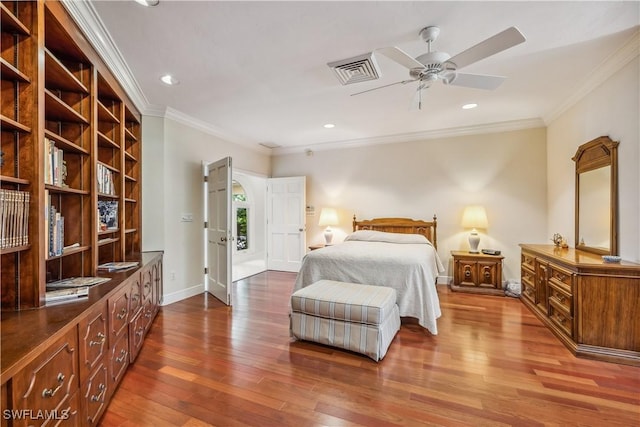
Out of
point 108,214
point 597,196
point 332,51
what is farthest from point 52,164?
point 597,196

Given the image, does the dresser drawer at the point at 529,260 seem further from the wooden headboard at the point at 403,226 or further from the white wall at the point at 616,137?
the wooden headboard at the point at 403,226

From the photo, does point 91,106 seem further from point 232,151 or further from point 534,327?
point 534,327

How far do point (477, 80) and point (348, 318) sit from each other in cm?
232

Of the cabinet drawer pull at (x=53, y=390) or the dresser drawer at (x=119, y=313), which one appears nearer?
the cabinet drawer pull at (x=53, y=390)

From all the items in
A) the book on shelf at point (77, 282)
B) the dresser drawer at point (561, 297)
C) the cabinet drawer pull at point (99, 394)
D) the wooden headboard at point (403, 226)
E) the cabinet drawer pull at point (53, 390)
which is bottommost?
the cabinet drawer pull at point (99, 394)

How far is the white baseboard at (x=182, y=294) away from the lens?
388cm

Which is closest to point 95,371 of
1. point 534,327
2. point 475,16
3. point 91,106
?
point 91,106

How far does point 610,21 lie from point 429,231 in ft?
10.9

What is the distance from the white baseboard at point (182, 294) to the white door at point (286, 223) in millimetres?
1952

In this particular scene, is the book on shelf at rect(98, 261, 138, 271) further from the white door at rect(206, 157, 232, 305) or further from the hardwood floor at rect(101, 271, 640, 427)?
the white door at rect(206, 157, 232, 305)

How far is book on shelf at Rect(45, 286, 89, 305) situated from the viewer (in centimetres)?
161

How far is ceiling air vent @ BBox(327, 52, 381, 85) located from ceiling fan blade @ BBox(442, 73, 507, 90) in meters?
0.64

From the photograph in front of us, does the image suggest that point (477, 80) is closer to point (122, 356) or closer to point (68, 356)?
point (68, 356)

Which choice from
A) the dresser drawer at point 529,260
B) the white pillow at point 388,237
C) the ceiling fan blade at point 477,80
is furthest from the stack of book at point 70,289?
the dresser drawer at point 529,260
